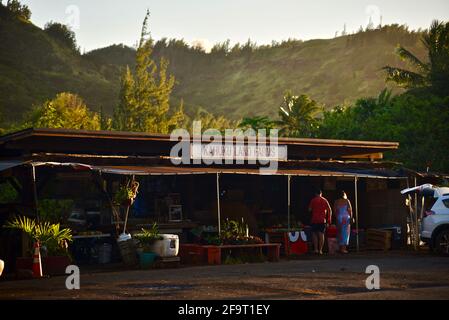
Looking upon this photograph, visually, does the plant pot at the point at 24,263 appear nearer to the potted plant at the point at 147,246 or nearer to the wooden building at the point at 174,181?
the wooden building at the point at 174,181

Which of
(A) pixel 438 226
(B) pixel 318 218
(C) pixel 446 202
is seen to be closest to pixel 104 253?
(B) pixel 318 218

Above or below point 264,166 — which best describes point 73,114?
above

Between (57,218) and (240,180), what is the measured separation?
769 centimetres

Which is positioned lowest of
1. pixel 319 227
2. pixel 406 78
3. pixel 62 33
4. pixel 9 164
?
pixel 319 227

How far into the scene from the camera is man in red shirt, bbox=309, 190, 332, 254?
2227cm

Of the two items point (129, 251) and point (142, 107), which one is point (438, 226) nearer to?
point (129, 251)

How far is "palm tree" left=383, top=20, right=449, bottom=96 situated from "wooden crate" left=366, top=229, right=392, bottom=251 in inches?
890

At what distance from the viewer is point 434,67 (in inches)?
1848

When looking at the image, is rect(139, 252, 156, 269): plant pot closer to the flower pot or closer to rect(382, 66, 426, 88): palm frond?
the flower pot

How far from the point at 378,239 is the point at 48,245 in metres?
11.3

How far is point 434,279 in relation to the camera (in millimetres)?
14703

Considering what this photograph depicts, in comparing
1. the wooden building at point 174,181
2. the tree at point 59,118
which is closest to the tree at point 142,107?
the tree at point 59,118
